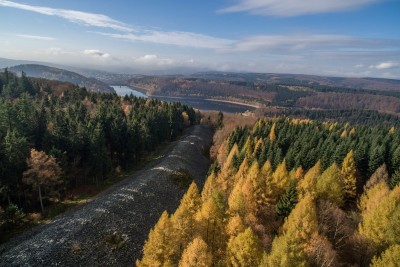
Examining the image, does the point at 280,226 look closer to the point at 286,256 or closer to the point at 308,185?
the point at 308,185

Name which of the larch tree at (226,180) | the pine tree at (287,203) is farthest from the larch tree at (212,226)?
the larch tree at (226,180)

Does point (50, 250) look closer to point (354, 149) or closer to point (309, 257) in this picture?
point (309, 257)

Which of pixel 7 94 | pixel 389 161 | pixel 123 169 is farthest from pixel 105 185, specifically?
pixel 7 94

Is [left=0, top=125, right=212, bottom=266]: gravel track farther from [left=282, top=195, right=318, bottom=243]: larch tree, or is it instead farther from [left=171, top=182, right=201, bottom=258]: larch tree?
[left=282, top=195, right=318, bottom=243]: larch tree

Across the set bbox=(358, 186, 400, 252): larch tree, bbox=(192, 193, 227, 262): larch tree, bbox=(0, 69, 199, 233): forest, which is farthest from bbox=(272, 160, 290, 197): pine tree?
bbox=(0, 69, 199, 233): forest

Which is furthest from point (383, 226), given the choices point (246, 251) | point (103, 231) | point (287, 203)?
point (103, 231)
